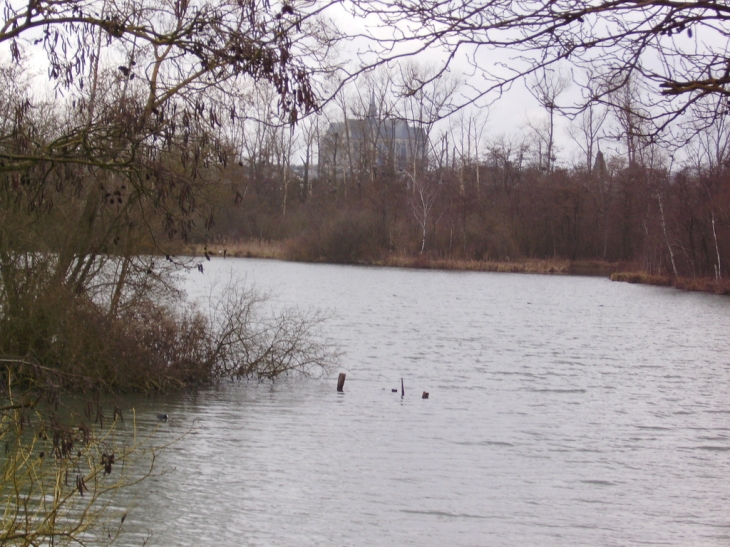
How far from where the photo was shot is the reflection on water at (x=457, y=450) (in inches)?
404

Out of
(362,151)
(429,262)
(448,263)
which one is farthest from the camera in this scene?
(362,151)

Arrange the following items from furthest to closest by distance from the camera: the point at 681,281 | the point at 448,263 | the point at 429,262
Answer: the point at 448,263
the point at 429,262
the point at 681,281

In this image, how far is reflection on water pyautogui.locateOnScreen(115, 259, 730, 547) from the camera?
33.7 ft

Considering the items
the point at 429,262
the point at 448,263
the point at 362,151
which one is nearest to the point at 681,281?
the point at 448,263

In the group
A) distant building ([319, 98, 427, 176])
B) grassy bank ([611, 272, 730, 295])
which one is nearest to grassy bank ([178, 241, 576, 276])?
grassy bank ([611, 272, 730, 295])

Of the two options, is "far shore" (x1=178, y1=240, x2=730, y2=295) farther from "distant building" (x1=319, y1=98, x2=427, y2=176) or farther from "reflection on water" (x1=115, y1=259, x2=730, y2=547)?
"reflection on water" (x1=115, y1=259, x2=730, y2=547)

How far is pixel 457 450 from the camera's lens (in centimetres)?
1406

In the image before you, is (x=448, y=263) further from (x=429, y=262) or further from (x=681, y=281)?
(x=681, y=281)

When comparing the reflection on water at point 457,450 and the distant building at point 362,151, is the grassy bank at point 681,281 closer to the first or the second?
the distant building at point 362,151

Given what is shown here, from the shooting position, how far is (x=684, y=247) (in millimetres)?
53844

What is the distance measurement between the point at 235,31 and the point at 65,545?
3.61 meters

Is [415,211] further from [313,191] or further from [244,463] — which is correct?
[244,463]

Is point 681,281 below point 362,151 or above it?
below

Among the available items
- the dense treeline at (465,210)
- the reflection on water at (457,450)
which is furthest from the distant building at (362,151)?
the reflection on water at (457,450)
